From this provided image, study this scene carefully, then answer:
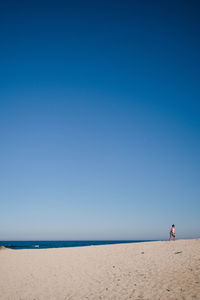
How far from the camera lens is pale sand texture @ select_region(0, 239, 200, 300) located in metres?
A: 9.62

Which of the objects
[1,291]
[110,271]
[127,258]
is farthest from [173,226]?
[1,291]

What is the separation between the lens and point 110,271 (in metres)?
14.1

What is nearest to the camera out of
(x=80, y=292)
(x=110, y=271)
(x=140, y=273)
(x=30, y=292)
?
(x=80, y=292)

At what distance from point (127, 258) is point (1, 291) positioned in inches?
402

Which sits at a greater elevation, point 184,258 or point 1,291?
point 184,258

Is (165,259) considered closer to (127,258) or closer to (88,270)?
(127,258)

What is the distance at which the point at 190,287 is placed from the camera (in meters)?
9.20

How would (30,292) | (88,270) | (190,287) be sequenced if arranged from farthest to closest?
(88,270), (30,292), (190,287)

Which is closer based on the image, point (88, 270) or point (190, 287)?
point (190, 287)

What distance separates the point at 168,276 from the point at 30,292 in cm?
802

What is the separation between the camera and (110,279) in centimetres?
1228

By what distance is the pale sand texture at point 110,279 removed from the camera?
962 centimetres

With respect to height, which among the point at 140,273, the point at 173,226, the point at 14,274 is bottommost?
the point at 14,274

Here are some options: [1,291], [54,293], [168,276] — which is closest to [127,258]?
[168,276]
